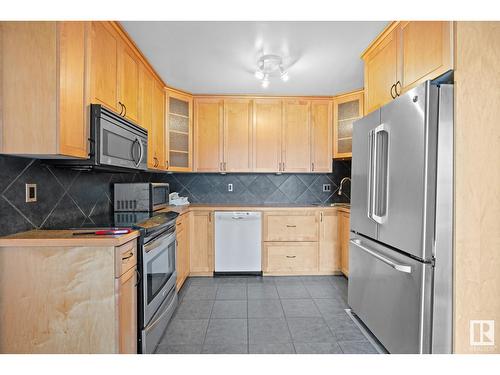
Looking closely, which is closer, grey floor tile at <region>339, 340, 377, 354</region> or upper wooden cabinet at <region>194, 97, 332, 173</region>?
grey floor tile at <region>339, 340, 377, 354</region>

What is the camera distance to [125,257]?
141 cm

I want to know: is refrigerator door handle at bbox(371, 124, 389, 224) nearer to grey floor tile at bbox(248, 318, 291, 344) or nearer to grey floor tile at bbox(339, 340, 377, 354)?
grey floor tile at bbox(339, 340, 377, 354)

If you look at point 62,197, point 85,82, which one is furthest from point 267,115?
point 62,197

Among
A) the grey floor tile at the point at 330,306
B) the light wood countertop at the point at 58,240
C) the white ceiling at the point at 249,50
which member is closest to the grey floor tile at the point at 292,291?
the grey floor tile at the point at 330,306

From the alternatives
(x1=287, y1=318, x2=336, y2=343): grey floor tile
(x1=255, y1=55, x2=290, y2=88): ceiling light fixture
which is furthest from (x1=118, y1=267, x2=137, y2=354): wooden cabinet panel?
(x1=255, y1=55, x2=290, y2=88): ceiling light fixture

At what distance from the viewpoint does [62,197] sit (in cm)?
171

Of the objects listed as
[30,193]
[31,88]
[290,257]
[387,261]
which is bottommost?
[290,257]

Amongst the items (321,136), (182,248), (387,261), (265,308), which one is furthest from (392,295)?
(321,136)

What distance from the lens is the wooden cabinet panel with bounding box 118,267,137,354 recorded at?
1.35 metres

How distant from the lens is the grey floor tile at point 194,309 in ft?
7.25

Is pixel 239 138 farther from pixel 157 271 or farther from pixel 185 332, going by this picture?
pixel 185 332

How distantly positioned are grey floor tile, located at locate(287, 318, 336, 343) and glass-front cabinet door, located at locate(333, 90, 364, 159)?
2.02m

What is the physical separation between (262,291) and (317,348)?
99 centimetres
